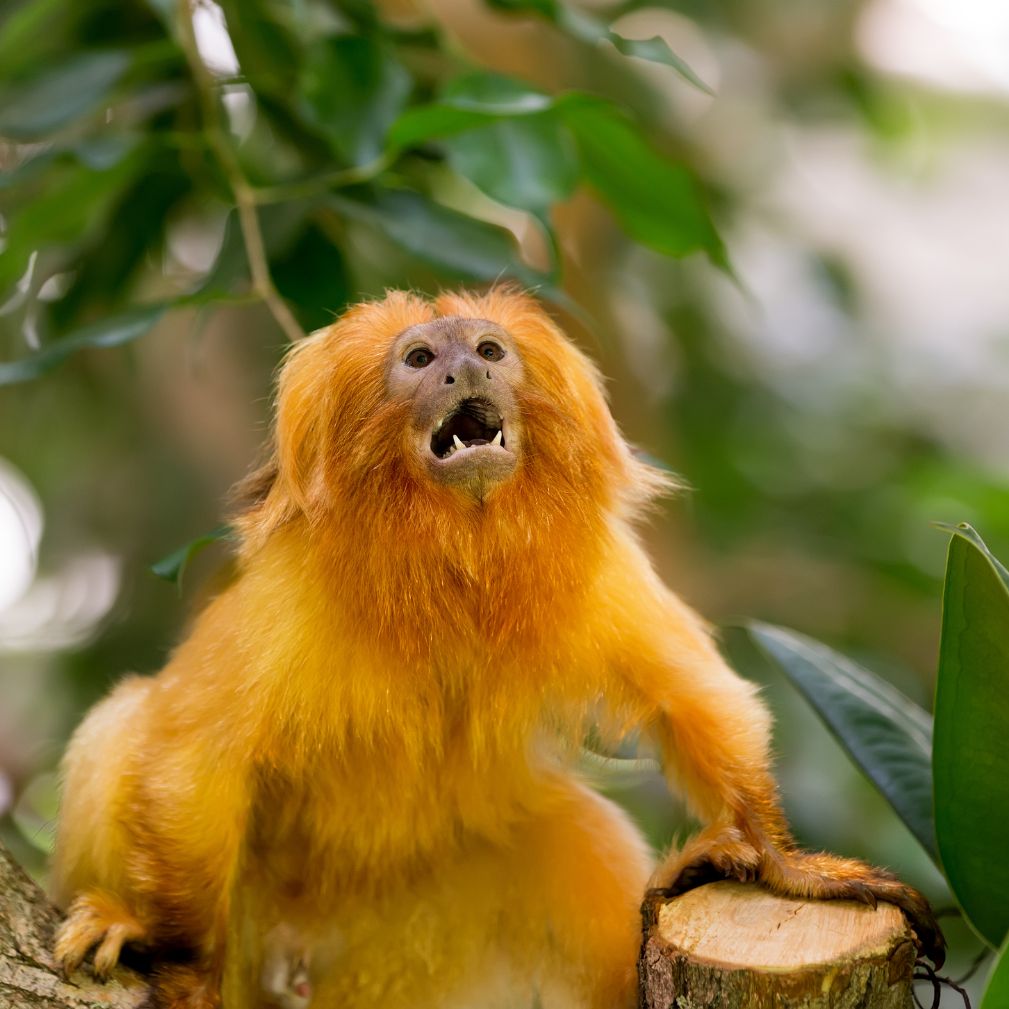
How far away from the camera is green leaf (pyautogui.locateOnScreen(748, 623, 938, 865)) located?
210cm

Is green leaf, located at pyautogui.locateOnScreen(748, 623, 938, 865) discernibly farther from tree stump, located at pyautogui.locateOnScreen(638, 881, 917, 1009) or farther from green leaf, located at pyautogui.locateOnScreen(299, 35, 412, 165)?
green leaf, located at pyautogui.locateOnScreen(299, 35, 412, 165)

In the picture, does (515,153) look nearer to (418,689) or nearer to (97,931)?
(418,689)

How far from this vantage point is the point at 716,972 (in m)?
1.67

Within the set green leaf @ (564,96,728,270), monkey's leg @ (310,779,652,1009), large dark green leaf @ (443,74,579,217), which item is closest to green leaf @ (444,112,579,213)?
large dark green leaf @ (443,74,579,217)

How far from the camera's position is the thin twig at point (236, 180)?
2578 mm

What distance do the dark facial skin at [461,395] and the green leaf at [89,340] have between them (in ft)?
1.89

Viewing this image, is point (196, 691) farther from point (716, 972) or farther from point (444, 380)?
point (716, 972)

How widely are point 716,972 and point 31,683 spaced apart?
411 centimetres

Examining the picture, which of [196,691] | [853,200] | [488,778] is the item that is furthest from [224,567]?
[853,200]

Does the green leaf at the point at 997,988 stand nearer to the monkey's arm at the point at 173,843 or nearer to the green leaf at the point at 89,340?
the monkey's arm at the point at 173,843

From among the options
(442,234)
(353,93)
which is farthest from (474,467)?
(353,93)

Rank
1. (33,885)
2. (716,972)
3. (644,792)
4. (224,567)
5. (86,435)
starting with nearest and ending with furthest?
1. (716,972)
2. (33,885)
3. (224,567)
4. (644,792)
5. (86,435)

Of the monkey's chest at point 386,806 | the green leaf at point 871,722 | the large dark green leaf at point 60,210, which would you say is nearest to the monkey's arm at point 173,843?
the monkey's chest at point 386,806

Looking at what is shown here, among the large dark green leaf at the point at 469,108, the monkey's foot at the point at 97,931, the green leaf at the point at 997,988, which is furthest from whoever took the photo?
the large dark green leaf at the point at 469,108
